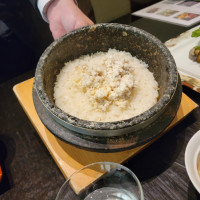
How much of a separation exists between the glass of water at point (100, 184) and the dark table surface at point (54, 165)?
0.12 meters

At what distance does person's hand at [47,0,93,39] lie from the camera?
4.50 feet

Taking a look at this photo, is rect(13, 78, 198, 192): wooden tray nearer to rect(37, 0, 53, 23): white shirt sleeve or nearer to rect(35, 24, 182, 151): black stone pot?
rect(35, 24, 182, 151): black stone pot

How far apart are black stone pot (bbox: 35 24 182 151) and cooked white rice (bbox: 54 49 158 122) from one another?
Result: 0.05 metres

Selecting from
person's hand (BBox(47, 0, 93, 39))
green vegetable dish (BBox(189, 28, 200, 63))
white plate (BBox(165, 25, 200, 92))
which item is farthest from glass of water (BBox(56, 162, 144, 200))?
green vegetable dish (BBox(189, 28, 200, 63))

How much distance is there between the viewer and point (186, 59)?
154 centimetres

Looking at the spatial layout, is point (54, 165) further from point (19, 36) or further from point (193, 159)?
point (19, 36)

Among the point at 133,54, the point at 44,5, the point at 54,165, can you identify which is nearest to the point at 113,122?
the point at 54,165

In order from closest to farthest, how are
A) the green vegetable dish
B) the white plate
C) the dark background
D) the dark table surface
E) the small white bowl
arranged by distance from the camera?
the small white bowl → the dark table surface → the white plate → the green vegetable dish → the dark background

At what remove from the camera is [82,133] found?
83 cm

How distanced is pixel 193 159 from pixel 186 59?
0.94m

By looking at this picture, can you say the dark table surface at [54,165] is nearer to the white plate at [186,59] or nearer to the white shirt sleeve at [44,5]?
the white plate at [186,59]

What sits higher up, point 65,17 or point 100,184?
point 65,17

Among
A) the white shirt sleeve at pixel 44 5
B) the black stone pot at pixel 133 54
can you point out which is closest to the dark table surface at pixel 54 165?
the black stone pot at pixel 133 54

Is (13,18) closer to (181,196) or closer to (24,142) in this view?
(24,142)
